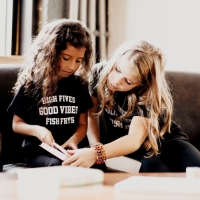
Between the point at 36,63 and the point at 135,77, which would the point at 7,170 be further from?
the point at 135,77

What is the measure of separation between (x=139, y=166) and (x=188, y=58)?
1.12 meters

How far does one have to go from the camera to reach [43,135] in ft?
5.22

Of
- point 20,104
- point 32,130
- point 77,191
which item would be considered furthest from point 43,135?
point 77,191

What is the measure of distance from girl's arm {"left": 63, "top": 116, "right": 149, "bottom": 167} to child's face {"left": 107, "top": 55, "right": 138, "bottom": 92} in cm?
14

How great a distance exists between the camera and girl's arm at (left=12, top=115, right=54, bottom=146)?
157 cm

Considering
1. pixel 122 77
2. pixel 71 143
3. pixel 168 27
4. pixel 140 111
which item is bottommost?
pixel 71 143

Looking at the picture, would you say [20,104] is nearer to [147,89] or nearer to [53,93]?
[53,93]

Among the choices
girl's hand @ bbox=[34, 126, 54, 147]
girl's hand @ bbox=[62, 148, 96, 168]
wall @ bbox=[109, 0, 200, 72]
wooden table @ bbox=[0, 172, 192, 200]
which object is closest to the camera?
wooden table @ bbox=[0, 172, 192, 200]

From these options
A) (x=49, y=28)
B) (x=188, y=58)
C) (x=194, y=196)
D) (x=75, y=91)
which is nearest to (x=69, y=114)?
(x=75, y=91)

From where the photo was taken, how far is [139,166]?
→ 175cm

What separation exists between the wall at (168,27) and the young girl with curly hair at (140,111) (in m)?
0.79

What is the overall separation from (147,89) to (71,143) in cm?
40

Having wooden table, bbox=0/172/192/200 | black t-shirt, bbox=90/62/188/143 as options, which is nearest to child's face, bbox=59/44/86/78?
black t-shirt, bbox=90/62/188/143

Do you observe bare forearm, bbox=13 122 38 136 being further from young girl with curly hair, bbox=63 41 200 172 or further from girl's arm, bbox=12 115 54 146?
young girl with curly hair, bbox=63 41 200 172
